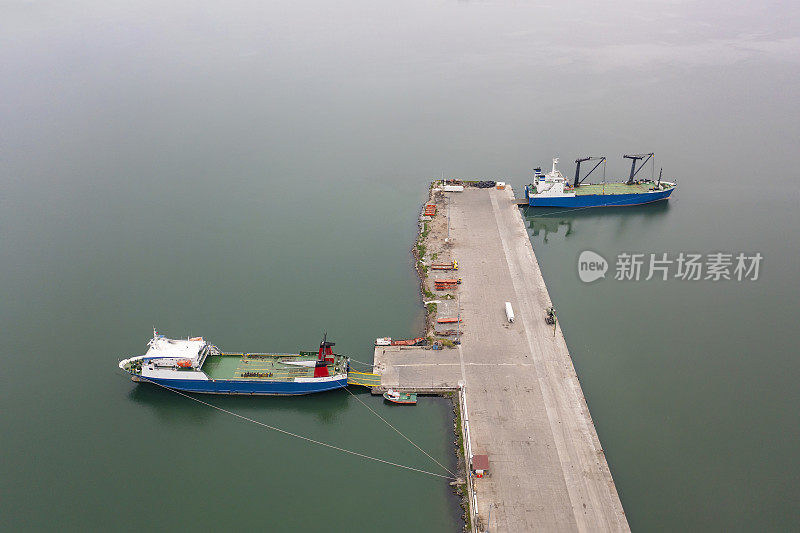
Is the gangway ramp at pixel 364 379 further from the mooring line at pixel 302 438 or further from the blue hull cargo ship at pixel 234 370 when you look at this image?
the mooring line at pixel 302 438

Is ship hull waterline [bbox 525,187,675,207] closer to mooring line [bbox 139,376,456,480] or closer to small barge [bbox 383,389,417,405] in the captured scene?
small barge [bbox 383,389,417,405]

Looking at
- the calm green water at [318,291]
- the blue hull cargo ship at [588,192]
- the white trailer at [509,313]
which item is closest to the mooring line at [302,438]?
the calm green water at [318,291]

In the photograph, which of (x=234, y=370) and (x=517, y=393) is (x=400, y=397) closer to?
(x=517, y=393)

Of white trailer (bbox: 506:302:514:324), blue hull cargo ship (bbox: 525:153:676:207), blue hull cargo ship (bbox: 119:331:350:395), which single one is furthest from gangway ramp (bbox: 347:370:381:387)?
blue hull cargo ship (bbox: 525:153:676:207)

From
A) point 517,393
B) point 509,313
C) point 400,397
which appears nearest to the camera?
point 517,393

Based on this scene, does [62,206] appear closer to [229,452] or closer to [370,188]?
[370,188]

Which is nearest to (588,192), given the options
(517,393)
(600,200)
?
(600,200)

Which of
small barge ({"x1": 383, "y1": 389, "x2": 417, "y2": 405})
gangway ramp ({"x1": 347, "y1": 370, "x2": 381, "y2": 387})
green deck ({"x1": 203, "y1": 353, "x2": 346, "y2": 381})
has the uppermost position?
green deck ({"x1": 203, "y1": 353, "x2": 346, "y2": 381})
